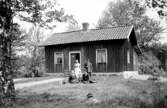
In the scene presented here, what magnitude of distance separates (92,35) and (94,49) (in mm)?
1764

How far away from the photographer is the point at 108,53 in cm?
2027

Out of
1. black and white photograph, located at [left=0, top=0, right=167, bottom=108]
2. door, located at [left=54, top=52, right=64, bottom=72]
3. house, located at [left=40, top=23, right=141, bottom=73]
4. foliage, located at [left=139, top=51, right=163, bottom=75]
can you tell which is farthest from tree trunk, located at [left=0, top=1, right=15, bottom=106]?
foliage, located at [left=139, top=51, right=163, bottom=75]

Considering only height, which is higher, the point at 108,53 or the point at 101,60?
the point at 108,53

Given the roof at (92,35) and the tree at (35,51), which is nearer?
the roof at (92,35)

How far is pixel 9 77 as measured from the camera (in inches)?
298

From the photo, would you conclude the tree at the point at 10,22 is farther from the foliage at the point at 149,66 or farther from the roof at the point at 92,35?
the foliage at the point at 149,66

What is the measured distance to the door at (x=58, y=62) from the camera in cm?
2272

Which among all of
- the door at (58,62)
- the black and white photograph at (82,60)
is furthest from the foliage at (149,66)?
the door at (58,62)

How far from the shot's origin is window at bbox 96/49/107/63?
2043 centimetres

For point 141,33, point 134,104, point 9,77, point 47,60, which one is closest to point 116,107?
point 134,104

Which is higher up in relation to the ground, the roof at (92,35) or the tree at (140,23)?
the tree at (140,23)

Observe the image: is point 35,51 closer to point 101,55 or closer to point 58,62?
point 58,62

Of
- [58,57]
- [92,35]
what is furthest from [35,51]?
[92,35]

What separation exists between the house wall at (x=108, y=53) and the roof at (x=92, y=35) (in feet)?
1.53
